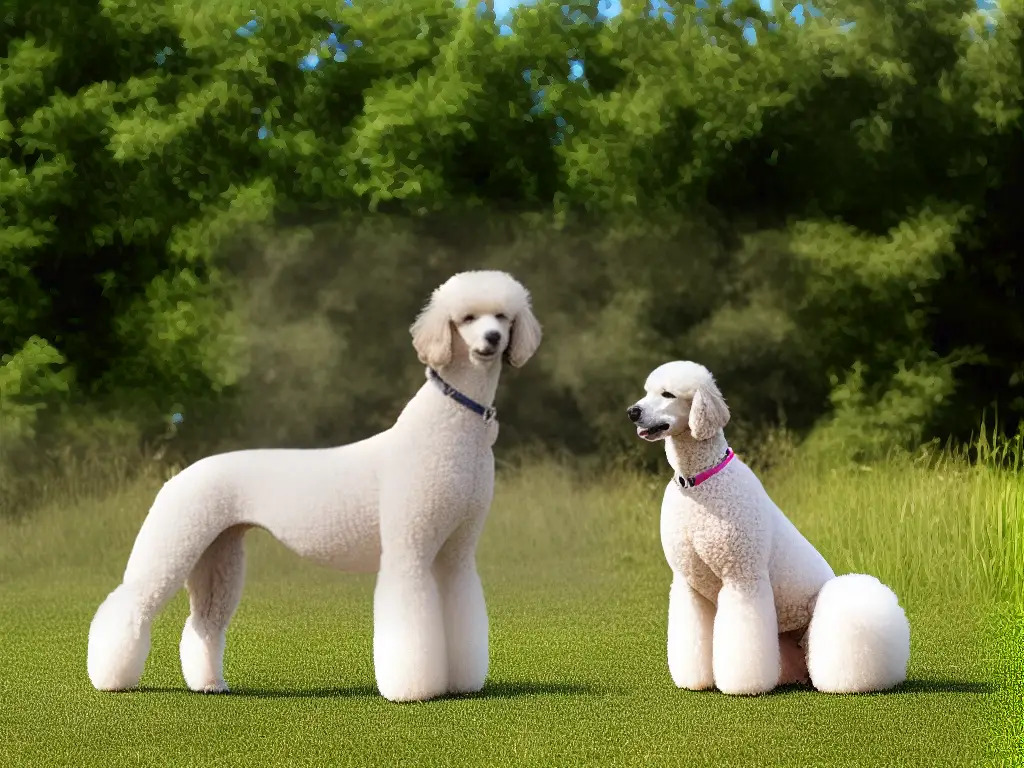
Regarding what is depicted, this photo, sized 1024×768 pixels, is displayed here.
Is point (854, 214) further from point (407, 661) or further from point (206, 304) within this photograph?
point (407, 661)

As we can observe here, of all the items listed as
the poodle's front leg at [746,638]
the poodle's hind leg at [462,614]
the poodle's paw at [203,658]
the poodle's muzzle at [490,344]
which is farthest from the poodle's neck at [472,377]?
the poodle's paw at [203,658]

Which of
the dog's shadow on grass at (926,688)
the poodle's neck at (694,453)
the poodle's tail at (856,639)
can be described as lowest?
the dog's shadow on grass at (926,688)

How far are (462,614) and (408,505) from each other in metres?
0.53

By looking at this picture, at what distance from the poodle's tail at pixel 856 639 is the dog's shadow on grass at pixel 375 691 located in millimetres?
883

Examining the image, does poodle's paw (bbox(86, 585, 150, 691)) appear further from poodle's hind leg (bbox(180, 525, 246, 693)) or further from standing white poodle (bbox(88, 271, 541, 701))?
poodle's hind leg (bbox(180, 525, 246, 693))

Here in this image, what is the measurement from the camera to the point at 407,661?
16.0 feet

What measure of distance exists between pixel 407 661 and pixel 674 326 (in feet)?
31.2

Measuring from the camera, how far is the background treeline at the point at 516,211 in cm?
1372

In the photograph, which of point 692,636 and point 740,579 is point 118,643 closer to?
point 692,636

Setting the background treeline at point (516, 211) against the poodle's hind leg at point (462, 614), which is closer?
the poodle's hind leg at point (462, 614)

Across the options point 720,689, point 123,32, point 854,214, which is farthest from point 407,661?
point 123,32

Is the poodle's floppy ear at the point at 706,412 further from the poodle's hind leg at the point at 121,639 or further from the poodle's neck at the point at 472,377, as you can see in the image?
the poodle's hind leg at the point at 121,639

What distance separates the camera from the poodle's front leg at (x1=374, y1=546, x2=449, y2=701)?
4875 millimetres

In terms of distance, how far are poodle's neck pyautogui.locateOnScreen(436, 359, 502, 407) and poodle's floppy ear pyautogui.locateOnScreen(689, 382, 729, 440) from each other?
0.73 m
